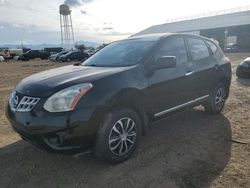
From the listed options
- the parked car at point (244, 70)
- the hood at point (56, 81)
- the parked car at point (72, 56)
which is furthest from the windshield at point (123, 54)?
the parked car at point (72, 56)

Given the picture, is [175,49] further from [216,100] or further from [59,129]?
[59,129]

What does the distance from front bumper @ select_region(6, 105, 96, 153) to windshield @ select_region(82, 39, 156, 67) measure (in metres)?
1.26

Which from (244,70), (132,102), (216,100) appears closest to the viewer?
(132,102)

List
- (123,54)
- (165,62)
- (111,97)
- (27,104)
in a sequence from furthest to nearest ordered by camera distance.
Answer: (123,54) → (165,62) → (111,97) → (27,104)

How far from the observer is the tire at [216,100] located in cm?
553

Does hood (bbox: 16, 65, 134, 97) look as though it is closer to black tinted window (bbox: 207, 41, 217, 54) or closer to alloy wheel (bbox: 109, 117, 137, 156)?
alloy wheel (bbox: 109, 117, 137, 156)

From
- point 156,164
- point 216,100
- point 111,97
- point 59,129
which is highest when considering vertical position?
point 111,97

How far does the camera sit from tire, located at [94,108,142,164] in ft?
11.0

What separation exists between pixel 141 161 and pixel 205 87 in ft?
7.47

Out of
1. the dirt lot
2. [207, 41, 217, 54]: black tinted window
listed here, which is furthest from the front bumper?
[207, 41, 217, 54]: black tinted window

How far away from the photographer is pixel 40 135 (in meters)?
3.13

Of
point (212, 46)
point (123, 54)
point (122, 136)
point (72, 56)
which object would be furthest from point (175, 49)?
point (72, 56)

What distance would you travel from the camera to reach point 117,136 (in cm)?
355

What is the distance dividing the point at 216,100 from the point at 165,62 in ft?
7.51
